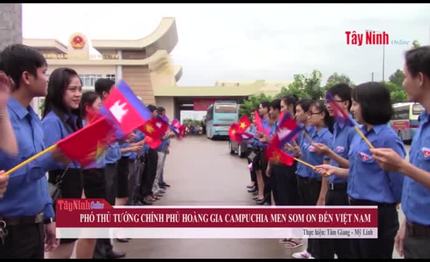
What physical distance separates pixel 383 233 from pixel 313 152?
1.51 m

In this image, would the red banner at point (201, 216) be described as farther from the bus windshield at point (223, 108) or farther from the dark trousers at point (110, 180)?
the bus windshield at point (223, 108)

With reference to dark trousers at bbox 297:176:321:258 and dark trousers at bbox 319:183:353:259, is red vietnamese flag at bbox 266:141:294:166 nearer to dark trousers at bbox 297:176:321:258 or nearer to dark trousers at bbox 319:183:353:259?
dark trousers at bbox 297:176:321:258

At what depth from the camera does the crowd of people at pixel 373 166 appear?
2.43 meters

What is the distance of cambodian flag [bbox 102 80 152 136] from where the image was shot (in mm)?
2307

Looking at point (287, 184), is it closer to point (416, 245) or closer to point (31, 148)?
point (416, 245)

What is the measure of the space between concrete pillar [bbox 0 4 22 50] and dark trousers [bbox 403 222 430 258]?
3.87m

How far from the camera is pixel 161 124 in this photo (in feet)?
20.7

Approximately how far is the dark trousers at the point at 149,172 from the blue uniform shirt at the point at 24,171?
5.84 m

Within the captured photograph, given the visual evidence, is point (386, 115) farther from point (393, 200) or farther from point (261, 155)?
point (261, 155)

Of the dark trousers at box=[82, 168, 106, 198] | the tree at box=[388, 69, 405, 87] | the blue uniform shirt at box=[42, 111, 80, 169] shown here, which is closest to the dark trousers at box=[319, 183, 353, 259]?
the tree at box=[388, 69, 405, 87]

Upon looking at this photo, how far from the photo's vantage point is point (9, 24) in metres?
4.36

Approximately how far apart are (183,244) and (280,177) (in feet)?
4.96

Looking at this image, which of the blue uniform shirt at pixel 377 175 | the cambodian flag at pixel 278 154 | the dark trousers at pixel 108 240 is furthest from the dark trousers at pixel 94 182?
the blue uniform shirt at pixel 377 175

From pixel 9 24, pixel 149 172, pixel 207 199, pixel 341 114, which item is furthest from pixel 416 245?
pixel 149 172
